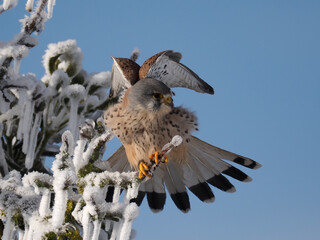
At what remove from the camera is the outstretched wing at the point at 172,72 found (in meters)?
4.42

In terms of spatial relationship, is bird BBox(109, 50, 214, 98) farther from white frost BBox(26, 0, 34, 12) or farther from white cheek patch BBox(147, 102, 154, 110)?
white frost BBox(26, 0, 34, 12)

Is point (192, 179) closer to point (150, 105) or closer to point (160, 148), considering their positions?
point (160, 148)

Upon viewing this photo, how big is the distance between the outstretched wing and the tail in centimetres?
57

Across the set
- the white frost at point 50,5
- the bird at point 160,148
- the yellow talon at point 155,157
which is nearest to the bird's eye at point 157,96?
the bird at point 160,148

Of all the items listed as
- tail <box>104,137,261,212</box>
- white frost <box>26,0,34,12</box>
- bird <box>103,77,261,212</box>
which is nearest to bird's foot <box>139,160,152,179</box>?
bird <box>103,77,261,212</box>

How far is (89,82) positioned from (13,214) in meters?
3.09

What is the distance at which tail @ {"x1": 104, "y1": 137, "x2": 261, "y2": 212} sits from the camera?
480 cm

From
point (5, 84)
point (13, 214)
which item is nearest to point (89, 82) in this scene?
point (5, 84)

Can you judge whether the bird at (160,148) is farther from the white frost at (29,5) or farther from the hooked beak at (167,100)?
the white frost at (29,5)

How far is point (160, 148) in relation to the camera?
4039 mm

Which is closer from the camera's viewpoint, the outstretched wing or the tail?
the outstretched wing

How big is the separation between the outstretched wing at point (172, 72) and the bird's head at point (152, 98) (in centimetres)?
42

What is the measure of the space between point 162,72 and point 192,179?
114 centimetres

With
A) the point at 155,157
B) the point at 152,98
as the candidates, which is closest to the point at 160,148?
the point at 155,157
